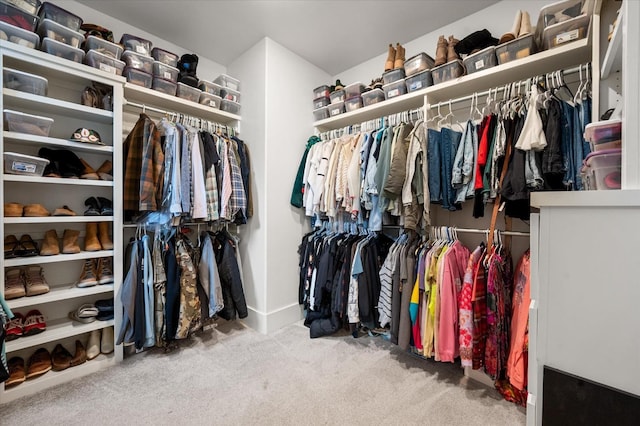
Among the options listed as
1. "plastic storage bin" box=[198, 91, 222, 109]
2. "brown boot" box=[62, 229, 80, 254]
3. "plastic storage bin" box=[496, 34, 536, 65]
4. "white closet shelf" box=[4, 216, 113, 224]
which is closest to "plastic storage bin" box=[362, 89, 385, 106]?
"plastic storage bin" box=[496, 34, 536, 65]

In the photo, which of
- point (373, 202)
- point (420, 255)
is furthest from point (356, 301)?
point (373, 202)

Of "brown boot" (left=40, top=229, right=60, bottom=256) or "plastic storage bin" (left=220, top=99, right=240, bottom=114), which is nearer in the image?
"brown boot" (left=40, top=229, right=60, bottom=256)

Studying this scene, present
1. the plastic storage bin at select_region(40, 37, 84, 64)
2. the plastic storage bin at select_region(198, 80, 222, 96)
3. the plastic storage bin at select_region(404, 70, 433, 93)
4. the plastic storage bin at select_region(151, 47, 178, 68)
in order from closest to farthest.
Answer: the plastic storage bin at select_region(40, 37, 84, 64) → the plastic storage bin at select_region(404, 70, 433, 93) → the plastic storage bin at select_region(151, 47, 178, 68) → the plastic storage bin at select_region(198, 80, 222, 96)

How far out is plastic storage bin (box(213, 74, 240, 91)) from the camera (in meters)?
2.40

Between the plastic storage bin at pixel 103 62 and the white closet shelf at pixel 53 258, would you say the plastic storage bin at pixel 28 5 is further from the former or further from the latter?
the white closet shelf at pixel 53 258

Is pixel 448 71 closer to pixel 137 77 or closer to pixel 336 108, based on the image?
pixel 336 108

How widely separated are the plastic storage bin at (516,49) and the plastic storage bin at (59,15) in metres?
2.64

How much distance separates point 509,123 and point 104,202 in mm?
2656

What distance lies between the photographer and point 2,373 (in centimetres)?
118

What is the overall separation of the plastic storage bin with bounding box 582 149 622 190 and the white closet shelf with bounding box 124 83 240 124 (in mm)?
2420

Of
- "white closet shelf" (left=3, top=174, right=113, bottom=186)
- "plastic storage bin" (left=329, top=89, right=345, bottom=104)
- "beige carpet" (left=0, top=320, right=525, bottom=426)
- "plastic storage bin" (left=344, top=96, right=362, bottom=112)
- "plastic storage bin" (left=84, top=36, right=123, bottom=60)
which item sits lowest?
"beige carpet" (left=0, top=320, right=525, bottom=426)

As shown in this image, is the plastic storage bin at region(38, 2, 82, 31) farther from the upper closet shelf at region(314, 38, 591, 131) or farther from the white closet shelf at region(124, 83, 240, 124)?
the upper closet shelf at region(314, 38, 591, 131)

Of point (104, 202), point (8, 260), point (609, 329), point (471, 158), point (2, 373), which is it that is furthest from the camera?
point (104, 202)

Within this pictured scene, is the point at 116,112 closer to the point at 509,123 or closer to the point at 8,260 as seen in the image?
the point at 8,260
